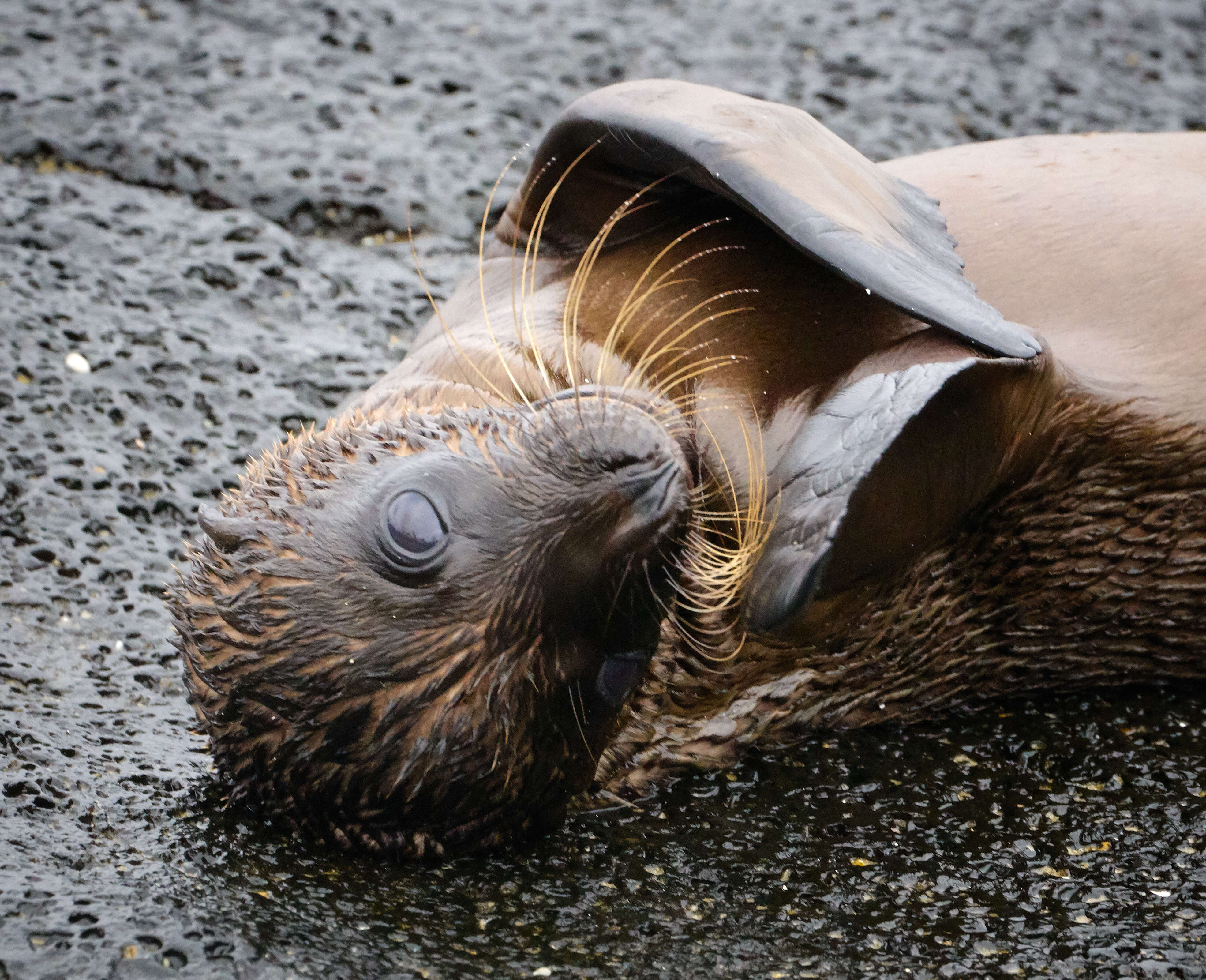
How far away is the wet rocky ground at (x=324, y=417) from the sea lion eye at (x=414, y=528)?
2.13 feet

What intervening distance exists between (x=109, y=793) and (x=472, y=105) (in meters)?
3.94

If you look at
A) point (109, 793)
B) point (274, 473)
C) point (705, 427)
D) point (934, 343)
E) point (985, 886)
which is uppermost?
point (934, 343)

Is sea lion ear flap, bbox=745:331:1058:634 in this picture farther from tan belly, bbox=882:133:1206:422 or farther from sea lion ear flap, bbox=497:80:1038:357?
tan belly, bbox=882:133:1206:422

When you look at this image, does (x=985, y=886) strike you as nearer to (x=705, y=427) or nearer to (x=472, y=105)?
(x=705, y=427)

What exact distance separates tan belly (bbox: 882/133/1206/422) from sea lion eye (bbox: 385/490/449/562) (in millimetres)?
1420

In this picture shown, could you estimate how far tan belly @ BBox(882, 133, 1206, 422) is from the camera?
10.3ft

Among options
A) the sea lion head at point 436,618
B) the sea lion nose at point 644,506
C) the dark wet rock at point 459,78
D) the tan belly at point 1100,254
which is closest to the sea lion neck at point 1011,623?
the tan belly at point 1100,254

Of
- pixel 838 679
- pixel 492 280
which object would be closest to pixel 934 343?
pixel 838 679

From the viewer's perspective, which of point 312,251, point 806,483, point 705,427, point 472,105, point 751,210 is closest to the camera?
point 806,483

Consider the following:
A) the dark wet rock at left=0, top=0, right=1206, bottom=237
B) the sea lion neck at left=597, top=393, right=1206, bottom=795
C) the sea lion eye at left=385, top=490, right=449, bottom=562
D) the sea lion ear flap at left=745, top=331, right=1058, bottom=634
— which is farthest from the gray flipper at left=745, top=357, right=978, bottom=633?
the dark wet rock at left=0, top=0, right=1206, bottom=237

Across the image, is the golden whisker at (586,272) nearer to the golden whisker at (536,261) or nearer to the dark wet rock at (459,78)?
the golden whisker at (536,261)

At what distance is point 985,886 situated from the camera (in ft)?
8.60

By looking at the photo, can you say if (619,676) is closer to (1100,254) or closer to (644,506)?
(644,506)

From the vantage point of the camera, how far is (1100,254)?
3.31 m
